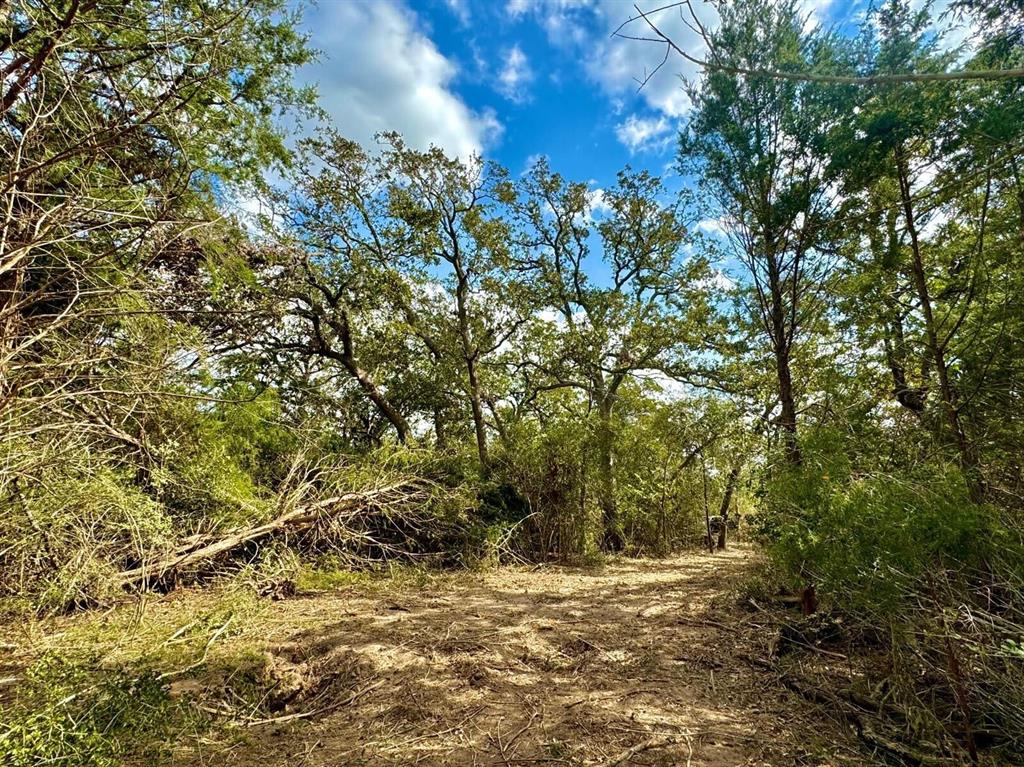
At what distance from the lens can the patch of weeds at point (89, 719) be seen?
6.21 ft

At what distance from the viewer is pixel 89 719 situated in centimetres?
208

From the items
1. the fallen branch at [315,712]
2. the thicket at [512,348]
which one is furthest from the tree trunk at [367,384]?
the fallen branch at [315,712]

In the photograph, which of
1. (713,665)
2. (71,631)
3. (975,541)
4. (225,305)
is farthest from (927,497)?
(225,305)

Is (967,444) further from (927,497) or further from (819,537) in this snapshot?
(819,537)

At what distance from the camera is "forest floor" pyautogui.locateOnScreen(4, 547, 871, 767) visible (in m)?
2.20

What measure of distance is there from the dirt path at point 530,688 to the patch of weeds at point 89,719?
384 mm

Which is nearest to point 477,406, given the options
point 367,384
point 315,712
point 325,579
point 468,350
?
point 468,350

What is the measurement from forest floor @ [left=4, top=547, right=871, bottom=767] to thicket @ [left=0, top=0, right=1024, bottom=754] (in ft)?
2.38

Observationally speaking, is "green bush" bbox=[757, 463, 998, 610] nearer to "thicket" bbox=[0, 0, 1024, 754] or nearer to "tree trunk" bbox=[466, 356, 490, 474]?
"thicket" bbox=[0, 0, 1024, 754]

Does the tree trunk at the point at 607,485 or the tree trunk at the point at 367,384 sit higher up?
the tree trunk at the point at 367,384

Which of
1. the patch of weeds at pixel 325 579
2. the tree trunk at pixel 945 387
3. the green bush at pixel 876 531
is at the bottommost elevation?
the patch of weeds at pixel 325 579

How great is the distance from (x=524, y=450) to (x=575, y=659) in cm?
472

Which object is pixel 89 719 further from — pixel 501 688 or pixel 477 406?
pixel 477 406

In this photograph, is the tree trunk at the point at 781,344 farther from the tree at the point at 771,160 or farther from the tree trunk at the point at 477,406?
the tree trunk at the point at 477,406
